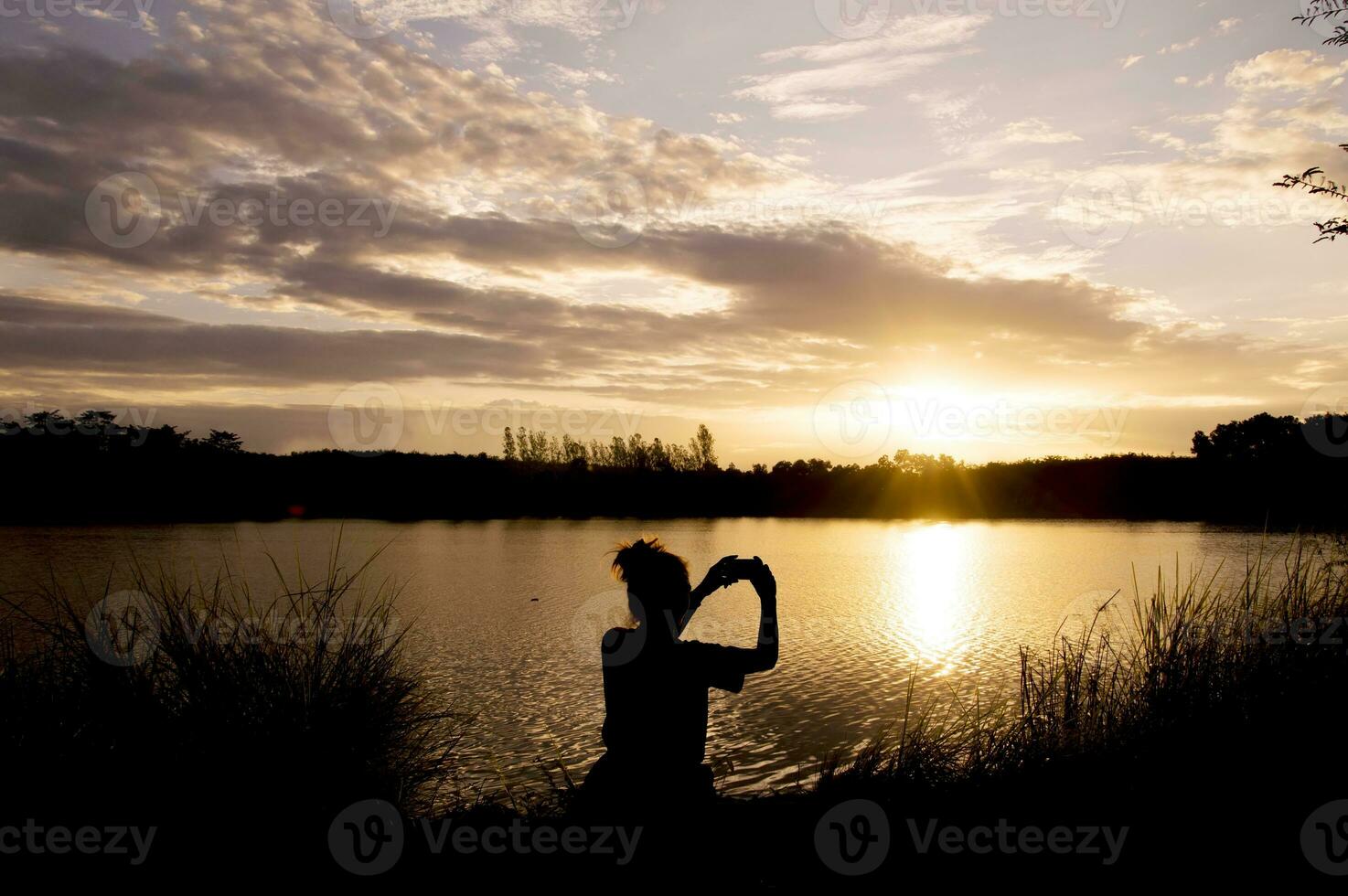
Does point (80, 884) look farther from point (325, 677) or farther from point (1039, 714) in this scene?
point (1039, 714)

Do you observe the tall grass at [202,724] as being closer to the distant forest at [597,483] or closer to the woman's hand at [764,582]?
the woman's hand at [764,582]

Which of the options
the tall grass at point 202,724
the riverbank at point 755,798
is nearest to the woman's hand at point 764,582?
the riverbank at point 755,798

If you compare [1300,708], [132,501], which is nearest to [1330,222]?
[1300,708]

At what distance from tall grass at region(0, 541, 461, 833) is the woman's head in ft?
10.9

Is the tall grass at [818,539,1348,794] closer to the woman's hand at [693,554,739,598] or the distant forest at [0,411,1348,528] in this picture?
the woman's hand at [693,554,739,598]

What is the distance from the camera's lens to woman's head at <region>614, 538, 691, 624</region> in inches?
169

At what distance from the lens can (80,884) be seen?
495 centimetres

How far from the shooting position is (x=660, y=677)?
4.37m

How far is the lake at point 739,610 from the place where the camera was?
11.2 m

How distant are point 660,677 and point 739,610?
63.1 ft

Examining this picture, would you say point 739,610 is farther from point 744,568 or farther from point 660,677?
point 744,568

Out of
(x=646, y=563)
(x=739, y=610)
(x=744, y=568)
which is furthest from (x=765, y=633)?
(x=739, y=610)

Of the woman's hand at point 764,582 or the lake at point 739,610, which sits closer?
the woman's hand at point 764,582

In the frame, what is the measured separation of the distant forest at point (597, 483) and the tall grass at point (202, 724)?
6047cm
